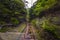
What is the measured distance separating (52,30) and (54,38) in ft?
1.54

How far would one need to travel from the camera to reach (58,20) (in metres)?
8.63

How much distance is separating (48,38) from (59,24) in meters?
1.37

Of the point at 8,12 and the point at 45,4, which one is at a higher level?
the point at 45,4

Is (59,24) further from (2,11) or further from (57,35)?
(2,11)

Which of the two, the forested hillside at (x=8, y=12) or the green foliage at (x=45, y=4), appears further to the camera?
the forested hillside at (x=8, y=12)

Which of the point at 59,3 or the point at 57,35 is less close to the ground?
the point at 59,3

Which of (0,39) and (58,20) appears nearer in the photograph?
(0,39)

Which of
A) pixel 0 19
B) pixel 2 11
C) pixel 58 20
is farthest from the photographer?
pixel 0 19

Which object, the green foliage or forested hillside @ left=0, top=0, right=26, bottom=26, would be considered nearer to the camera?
the green foliage

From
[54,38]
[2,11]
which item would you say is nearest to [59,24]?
[54,38]

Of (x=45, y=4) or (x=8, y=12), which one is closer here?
(x=8, y=12)

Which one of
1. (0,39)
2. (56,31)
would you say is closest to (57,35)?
(56,31)

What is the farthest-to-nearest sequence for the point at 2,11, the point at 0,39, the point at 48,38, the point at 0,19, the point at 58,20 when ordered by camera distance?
the point at 0,19 < the point at 2,11 < the point at 48,38 < the point at 58,20 < the point at 0,39

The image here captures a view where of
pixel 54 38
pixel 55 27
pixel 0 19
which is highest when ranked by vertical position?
pixel 0 19
